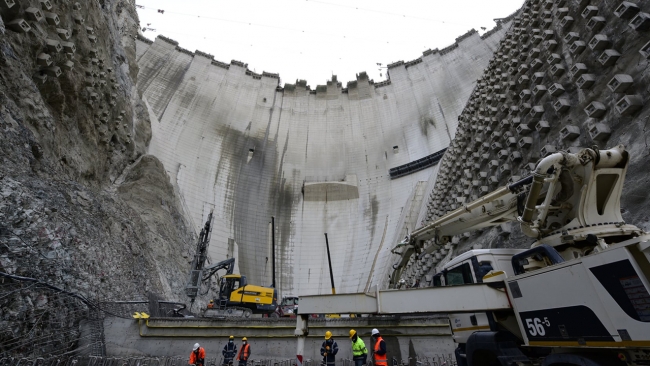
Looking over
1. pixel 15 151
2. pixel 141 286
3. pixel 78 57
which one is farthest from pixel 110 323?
pixel 78 57

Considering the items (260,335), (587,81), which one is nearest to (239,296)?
(260,335)

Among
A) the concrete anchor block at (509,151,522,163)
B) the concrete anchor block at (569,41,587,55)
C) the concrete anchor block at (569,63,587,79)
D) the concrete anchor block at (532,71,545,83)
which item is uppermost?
the concrete anchor block at (532,71,545,83)

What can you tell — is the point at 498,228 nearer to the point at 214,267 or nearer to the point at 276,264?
the point at 214,267

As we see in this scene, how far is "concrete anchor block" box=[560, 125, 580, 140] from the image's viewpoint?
26.7ft

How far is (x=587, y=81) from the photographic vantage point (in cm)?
812

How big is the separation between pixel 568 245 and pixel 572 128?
5.16m

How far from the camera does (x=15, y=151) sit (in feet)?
30.6

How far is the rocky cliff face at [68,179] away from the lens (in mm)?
7871

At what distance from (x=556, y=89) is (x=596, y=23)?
169cm

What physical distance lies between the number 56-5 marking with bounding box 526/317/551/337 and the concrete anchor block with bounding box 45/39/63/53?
14512 millimetres

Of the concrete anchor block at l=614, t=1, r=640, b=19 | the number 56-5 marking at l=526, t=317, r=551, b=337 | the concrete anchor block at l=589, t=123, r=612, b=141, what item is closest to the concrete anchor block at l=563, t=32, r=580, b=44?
the concrete anchor block at l=614, t=1, r=640, b=19

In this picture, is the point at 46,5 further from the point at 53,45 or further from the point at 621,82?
the point at 621,82

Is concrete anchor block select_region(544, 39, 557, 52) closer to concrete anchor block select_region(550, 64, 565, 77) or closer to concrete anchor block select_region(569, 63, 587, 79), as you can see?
concrete anchor block select_region(550, 64, 565, 77)

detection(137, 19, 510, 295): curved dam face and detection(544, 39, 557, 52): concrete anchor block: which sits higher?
detection(137, 19, 510, 295): curved dam face
